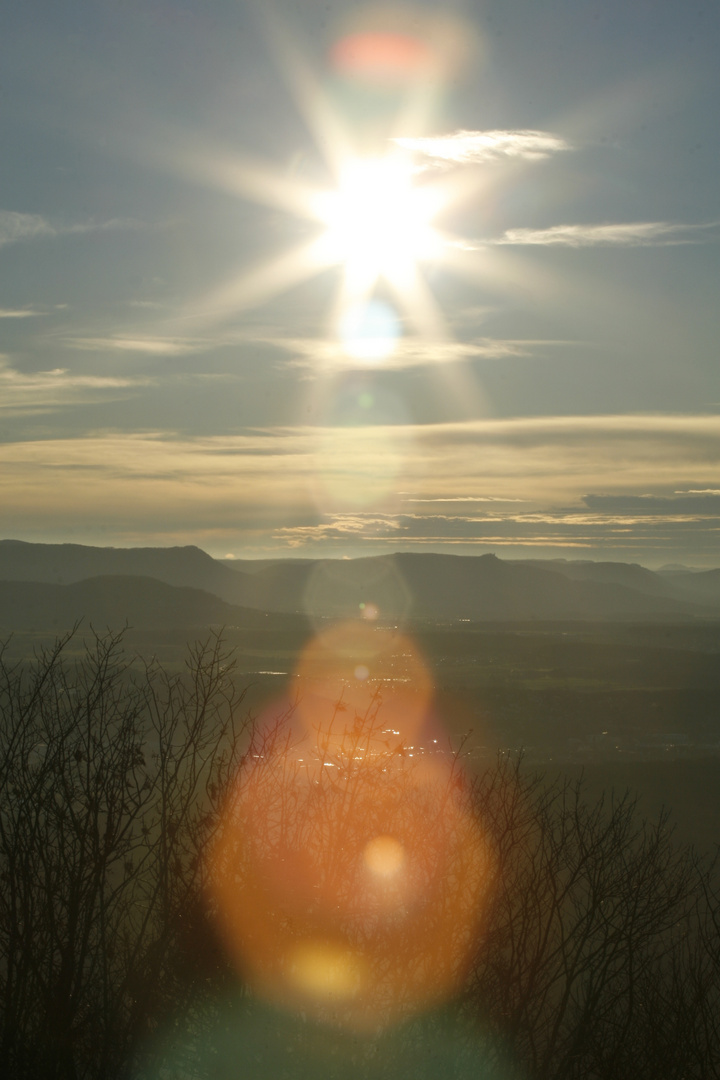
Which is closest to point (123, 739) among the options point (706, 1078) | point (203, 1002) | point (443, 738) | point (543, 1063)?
point (203, 1002)

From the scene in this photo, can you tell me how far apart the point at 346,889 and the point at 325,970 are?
921mm

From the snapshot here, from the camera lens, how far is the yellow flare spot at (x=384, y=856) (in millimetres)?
11750

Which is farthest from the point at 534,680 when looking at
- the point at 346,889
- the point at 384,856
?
the point at 346,889

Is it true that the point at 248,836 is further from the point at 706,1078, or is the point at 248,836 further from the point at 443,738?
the point at 443,738

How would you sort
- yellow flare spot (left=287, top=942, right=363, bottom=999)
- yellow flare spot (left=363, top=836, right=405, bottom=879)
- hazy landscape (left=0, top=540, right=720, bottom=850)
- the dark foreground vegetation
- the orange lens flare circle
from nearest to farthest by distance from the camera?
the dark foreground vegetation
the orange lens flare circle
yellow flare spot (left=287, top=942, right=363, bottom=999)
yellow flare spot (left=363, top=836, right=405, bottom=879)
hazy landscape (left=0, top=540, right=720, bottom=850)

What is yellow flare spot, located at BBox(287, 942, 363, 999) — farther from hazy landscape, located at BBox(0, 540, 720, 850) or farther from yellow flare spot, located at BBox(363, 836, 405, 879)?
hazy landscape, located at BBox(0, 540, 720, 850)

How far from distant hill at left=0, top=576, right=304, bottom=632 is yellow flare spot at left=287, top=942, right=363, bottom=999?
106 m

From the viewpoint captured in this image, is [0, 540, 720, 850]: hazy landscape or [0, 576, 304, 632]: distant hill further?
[0, 576, 304, 632]: distant hill

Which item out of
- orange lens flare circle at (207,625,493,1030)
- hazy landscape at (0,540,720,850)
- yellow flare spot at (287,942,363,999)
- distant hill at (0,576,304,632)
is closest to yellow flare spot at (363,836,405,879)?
orange lens flare circle at (207,625,493,1030)

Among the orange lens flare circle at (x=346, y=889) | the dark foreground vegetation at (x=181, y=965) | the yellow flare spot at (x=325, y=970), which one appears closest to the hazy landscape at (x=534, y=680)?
the dark foreground vegetation at (x=181, y=965)

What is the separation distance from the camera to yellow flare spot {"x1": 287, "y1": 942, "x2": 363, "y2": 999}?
1083cm

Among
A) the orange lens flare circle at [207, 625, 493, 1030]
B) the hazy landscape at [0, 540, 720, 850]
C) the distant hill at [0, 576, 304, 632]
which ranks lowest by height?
the hazy landscape at [0, 540, 720, 850]

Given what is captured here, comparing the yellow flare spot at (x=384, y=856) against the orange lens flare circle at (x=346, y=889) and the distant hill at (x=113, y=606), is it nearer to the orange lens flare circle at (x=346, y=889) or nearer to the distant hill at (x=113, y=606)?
the orange lens flare circle at (x=346, y=889)

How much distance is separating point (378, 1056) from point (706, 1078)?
335cm
